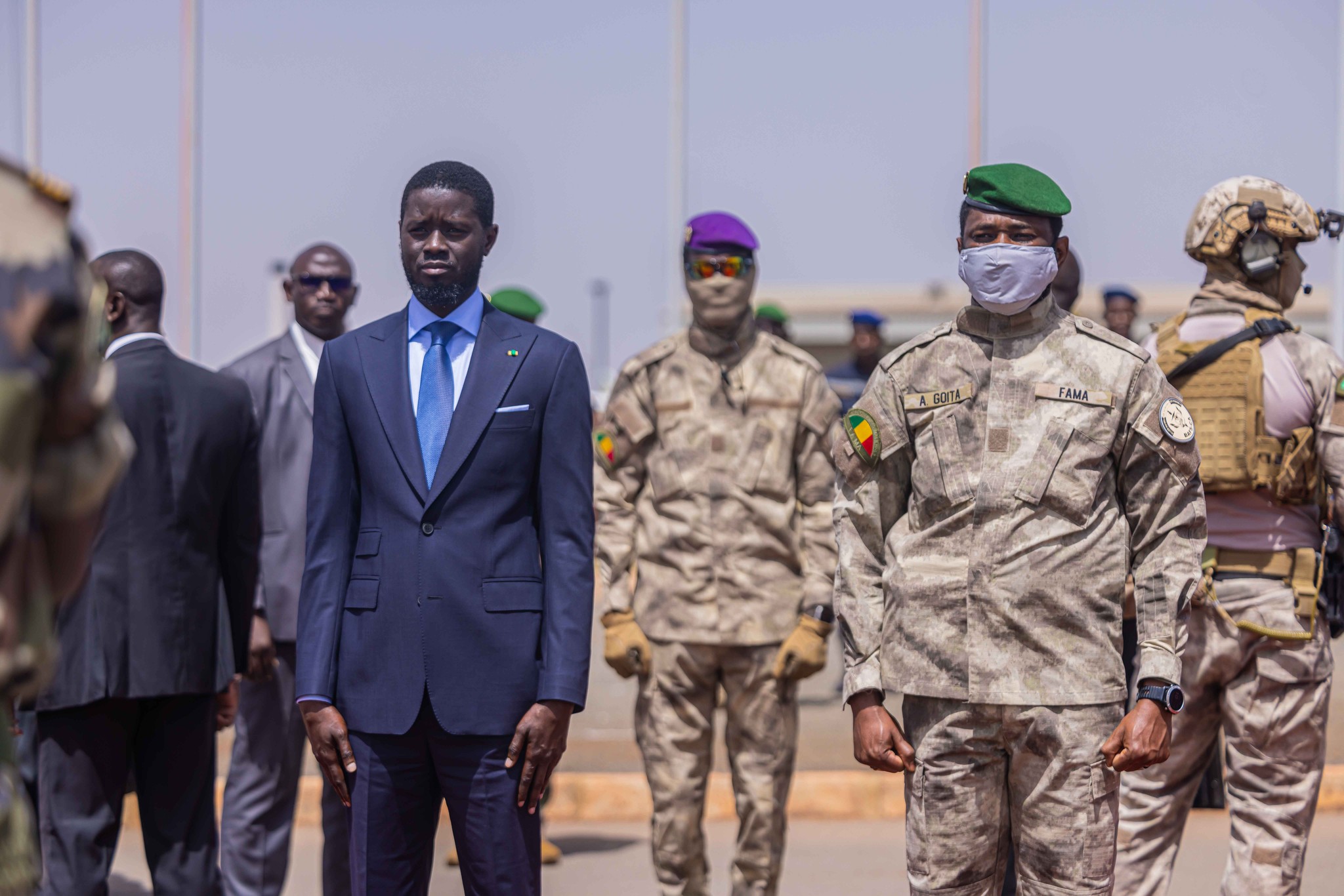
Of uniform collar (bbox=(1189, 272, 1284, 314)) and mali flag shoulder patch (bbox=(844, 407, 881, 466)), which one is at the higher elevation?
uniform collar (bbox=(1189, 272, 1284, 314))

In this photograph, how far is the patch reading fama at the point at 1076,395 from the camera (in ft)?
12.9

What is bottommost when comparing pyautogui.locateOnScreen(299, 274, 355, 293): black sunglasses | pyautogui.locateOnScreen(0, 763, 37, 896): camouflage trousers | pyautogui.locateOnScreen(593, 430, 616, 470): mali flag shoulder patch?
pyautogui.locateOnScreen(0, 763, 37, 896): camouflage trousers

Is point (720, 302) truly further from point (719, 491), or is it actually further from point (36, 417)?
point (36, 417)

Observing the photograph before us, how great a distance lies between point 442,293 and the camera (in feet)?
13.3

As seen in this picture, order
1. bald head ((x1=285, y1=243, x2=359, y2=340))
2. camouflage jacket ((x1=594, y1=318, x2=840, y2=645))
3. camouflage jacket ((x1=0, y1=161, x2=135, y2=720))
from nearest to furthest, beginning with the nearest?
camouflage jacket ((x1=0, y1=161, x2=135, y2=720)), camouflage jacket ((x1=594, y1=318, x2=840, y2=645)), bald head ((x1=285, y1=243, x2=359, y2=340))

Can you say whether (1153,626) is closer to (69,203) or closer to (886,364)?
(886,364)

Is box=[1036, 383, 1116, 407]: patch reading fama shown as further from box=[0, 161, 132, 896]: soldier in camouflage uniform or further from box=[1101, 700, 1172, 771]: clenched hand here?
box=[0, 161, 132, 896]: soldier in camouflage uniform

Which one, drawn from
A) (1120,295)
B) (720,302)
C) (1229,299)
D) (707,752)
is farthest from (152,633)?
(1120,295)

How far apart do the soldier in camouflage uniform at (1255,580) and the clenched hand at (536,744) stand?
2057 mm

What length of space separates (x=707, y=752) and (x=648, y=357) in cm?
146

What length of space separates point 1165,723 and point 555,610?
147cm

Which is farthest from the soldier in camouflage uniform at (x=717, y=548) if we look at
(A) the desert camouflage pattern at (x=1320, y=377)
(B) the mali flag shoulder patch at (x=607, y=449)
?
(A) the desert camouflage pattern at (x=1320, y=377)

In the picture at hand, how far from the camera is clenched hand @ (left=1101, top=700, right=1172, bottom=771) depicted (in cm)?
380

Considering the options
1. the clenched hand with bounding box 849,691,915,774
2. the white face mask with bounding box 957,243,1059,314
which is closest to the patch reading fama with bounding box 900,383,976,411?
the white face mask with bounding box 957,243,1059,314
